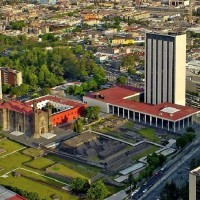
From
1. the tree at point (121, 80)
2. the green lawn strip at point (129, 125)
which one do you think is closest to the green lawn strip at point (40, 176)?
the green lawn strip at point (129, 125)

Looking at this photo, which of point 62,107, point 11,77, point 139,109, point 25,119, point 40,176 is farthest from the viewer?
point 11,77

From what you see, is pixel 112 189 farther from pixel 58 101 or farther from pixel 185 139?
pixel 58 101

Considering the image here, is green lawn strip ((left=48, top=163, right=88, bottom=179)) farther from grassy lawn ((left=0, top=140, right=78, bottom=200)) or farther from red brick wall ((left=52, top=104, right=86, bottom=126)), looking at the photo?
red brick wall ((left=52, top=104, right=86, bottom=126))

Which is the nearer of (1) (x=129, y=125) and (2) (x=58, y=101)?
(1) (x=129, y=125)

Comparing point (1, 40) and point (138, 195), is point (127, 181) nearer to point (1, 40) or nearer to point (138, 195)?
point (138, 195)

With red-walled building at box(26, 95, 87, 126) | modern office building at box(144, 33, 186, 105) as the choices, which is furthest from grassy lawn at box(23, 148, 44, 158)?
modern office building at box(144, 33, 186, 105)

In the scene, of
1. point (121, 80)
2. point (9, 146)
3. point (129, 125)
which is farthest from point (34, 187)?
point (121, 80)

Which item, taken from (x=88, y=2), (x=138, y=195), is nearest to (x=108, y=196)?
(x=138, y=195)
